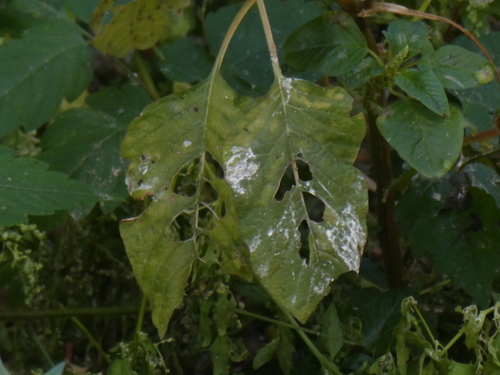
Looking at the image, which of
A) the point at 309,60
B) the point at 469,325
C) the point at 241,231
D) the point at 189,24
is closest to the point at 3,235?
the point at 241,231

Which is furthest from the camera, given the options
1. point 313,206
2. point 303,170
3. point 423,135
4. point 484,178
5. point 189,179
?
point 313,206

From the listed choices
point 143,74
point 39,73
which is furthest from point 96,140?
point 143,74

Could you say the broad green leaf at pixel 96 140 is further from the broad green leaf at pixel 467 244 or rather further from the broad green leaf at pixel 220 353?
the broad green leaf at pixel 467 244

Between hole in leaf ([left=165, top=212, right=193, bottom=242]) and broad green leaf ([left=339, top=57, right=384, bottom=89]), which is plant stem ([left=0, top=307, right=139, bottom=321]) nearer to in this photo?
hole in leaf ([left=165, top=212, right=193, bottom=242])

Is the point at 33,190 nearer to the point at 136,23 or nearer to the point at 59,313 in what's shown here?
the point at 59,313

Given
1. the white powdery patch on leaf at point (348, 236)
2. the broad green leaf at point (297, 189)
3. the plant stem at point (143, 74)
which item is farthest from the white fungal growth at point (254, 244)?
the plant stem at point (143, 74)


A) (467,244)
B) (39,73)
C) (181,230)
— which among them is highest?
(39,73)
